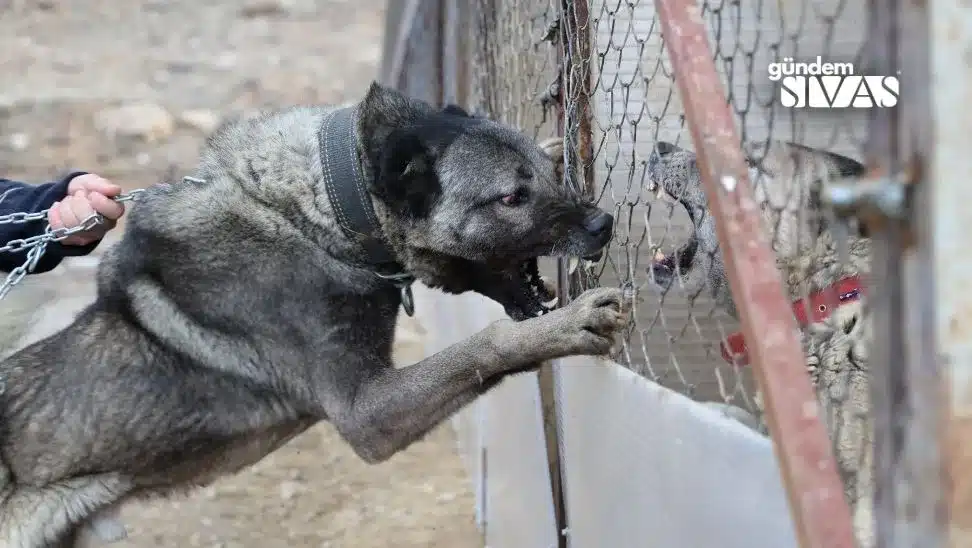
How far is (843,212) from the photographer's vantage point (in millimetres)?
901

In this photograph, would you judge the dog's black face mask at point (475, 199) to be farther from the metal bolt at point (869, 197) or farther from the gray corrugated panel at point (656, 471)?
the metal bolt at point (869, 197)

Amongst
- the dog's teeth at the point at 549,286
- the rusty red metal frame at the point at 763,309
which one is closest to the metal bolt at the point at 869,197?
the rusty red metal frame at the point at 763,309

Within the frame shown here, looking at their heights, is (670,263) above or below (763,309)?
below

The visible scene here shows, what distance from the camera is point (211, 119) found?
1235 centimetres

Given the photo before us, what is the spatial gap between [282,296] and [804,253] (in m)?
1.37

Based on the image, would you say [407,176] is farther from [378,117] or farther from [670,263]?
[670,263]

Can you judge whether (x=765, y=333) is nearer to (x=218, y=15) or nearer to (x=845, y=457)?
(x=845, y=457)

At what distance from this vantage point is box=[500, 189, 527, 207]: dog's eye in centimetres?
275

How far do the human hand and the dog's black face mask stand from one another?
2.48 feet

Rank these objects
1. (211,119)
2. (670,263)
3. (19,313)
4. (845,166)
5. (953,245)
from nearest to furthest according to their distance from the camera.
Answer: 1. (953,245)
2. (845,166)
3. (670,263)
4. (19,313)
5. (211,119)

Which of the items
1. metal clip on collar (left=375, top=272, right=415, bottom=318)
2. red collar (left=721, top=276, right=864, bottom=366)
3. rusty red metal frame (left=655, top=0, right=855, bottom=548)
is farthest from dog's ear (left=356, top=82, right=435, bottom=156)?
rusty red metal frame (left=655, top=0, right=855, bottom=548)

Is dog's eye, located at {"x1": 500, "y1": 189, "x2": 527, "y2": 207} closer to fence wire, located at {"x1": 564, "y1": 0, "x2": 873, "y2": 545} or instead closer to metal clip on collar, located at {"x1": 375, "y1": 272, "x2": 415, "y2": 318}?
fence wire, located at {"x1": 564, "y1": 0, "x2": 873, "y2": 545}

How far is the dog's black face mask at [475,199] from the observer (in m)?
2.72

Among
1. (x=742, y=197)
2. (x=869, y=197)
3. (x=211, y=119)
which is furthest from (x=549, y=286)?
(x=211, y=119)
